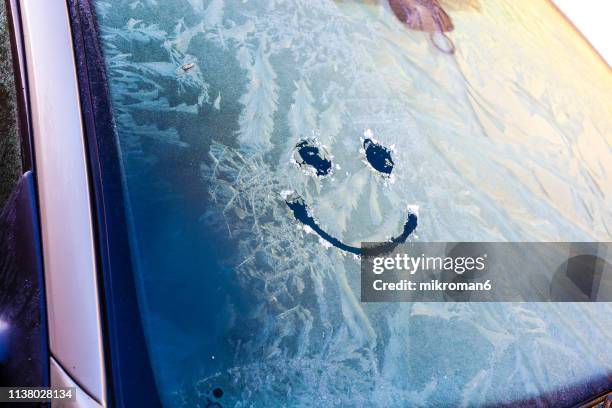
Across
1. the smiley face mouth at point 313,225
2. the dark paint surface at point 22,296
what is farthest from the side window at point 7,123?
the smiley face mouth at point 313,225

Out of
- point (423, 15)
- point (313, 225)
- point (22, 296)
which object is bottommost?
point (22, 296)

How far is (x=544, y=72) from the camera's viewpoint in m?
1.20

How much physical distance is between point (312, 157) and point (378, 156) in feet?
0.43

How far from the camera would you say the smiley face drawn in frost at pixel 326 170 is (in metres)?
0.89

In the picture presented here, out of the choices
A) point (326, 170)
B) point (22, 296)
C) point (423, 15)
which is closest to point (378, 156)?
point (326, 170)

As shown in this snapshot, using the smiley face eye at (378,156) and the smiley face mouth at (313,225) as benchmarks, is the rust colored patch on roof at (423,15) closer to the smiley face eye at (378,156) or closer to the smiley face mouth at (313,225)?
the smiley face eye at (378,156)

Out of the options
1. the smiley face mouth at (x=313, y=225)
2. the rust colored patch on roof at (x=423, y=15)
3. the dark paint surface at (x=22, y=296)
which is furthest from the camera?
the rust colored patch on roof at (x=423, y=15)

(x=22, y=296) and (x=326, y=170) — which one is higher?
(x=326, y=170)

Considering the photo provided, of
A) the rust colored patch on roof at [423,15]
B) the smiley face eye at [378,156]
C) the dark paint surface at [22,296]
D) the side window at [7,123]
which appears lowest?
the dark paint surface at [22,296]

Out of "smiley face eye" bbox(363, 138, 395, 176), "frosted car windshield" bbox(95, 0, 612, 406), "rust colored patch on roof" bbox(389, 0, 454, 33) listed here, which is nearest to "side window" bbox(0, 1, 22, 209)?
"frosted car windshield" bbox(95, 0, 612, 406)

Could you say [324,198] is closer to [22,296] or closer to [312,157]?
[312,157]

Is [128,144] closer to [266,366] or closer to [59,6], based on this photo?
[59,6]

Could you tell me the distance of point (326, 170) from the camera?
92 cm

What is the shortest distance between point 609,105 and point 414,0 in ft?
1.94
